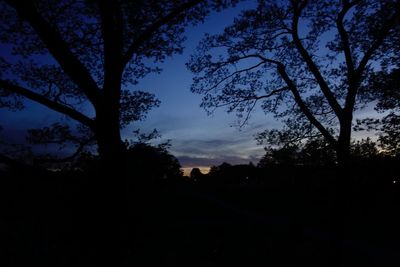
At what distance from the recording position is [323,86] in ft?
42.9

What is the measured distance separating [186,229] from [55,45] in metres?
14.6

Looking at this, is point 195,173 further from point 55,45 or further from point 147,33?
point 55,45

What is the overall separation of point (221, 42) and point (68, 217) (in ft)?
34.2

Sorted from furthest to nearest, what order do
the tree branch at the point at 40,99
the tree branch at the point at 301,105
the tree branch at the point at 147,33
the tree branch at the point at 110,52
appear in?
the tree branch at the point at 301,105
the tree branch at the point at 147,33
the tree branch at the point at 110,52
the tree branch at the point at 40,99

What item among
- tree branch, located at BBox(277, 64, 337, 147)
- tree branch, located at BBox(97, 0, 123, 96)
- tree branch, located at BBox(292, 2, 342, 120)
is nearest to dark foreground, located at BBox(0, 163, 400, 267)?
tree branch, located at BBox(97, 0, 123, 96)

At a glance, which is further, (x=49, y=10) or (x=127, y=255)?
(x=127, y=255)

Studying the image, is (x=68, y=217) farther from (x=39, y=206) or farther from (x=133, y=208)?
(x=39, y=206)

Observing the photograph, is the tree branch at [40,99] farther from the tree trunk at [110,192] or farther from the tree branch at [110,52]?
the tree branch at [110,52]

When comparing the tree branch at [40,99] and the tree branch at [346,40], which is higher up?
the tree branch at [346,40]

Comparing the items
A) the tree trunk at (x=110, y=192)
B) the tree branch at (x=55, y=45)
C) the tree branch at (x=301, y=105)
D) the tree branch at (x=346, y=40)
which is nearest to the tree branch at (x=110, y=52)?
the tree branch at (x=55, y=45)

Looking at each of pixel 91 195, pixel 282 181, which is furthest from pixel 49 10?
pixel 282 181

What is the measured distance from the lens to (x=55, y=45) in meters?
6.82

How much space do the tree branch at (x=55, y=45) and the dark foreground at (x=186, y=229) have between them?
211 cm

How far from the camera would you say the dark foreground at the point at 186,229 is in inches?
505
